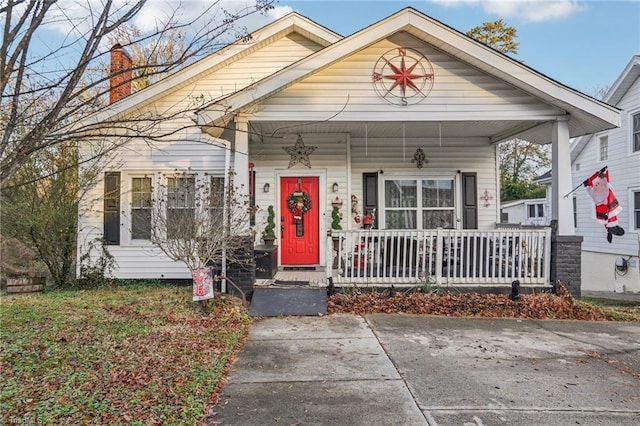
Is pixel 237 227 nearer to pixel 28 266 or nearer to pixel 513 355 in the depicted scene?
pixel 513 355

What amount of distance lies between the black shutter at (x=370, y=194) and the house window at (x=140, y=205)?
498cm

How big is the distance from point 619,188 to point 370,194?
33.4 ft

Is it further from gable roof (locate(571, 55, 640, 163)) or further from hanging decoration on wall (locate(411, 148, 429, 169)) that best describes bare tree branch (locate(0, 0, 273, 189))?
gable roof (locate(571, 55, 640, 163))

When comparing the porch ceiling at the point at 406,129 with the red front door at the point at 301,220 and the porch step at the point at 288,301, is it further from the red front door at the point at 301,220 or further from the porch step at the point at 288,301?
the porch step at the point at 288,301

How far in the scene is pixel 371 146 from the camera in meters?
9.67

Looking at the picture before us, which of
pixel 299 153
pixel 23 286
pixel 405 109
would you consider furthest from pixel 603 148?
pixel 23 286

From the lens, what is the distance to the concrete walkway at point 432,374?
10.5 ft

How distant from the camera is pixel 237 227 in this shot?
6.75m

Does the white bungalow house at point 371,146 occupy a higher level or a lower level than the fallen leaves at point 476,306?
higher

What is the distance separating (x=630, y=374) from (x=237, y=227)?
547 cm

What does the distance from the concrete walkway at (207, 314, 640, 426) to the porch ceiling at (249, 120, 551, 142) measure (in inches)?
153

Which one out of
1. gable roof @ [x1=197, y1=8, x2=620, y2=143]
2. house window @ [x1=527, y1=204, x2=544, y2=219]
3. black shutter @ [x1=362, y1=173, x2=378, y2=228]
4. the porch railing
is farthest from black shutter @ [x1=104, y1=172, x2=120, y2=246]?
house window @ [x1=527, y1=204, x2=544, y2=219]

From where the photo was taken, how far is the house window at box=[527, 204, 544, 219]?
22.7 meters

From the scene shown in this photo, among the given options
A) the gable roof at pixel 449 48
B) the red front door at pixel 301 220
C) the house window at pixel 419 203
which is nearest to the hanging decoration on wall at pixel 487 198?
the house window at pixel 419 203
